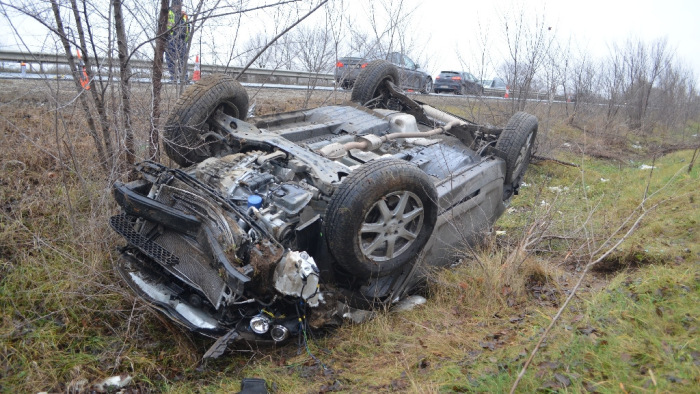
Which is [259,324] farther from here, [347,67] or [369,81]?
[347,67]

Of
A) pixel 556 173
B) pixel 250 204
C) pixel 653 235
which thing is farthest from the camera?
pixel 556 173

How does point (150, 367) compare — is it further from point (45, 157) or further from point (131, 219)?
point (45, 157)

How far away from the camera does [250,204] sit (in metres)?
3.39

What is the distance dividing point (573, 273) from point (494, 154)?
4.92 feet

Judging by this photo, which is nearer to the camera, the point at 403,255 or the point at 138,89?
the point at 403,255

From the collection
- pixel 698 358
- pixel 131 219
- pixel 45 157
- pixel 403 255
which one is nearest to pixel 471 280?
pixel 403 255

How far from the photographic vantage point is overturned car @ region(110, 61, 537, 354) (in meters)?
3.14

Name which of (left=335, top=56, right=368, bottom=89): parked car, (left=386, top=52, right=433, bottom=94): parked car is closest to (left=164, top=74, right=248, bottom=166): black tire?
(left=335, top=56, right=368, bottom=89): parked car

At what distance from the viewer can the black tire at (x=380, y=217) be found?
3285mm

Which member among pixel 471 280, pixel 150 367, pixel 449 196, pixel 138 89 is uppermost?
pixel 138 89

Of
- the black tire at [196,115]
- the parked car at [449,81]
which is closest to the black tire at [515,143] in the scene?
the black tire at [196,115]

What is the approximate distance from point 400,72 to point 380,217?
7.93 metres

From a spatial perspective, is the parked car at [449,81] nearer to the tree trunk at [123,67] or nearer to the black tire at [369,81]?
the black tire at [369,81]

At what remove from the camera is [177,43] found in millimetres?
5664
